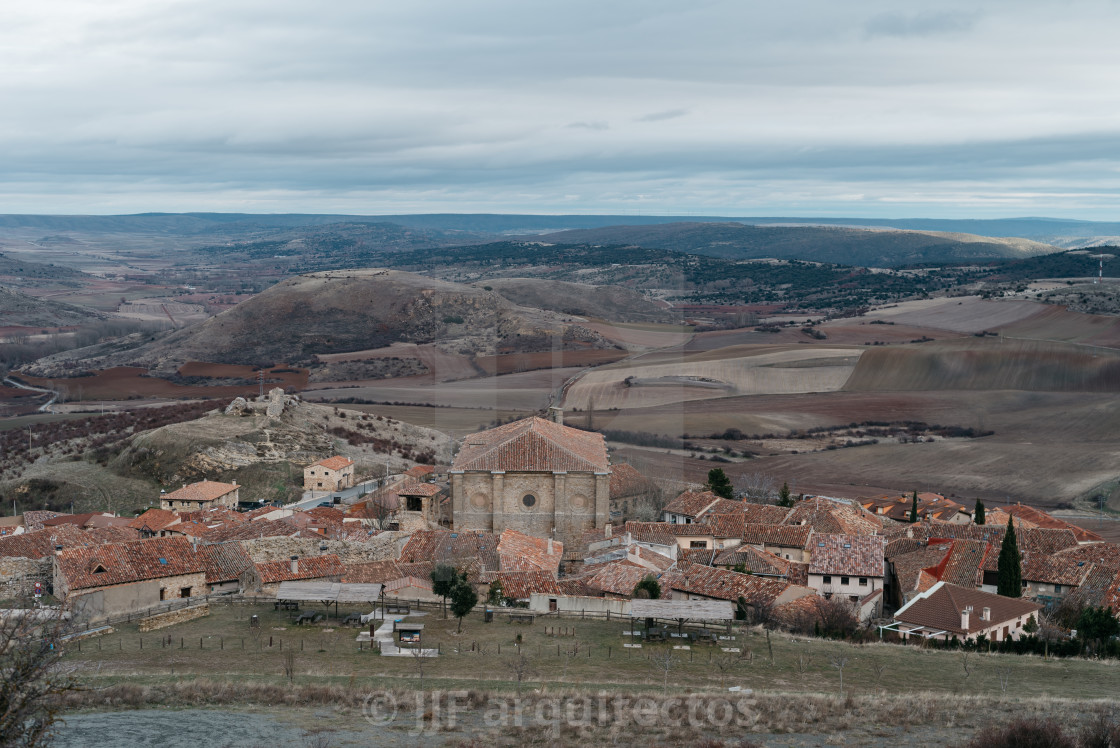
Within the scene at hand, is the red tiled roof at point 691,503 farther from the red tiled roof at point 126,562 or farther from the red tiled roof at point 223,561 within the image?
the red tiled roof at point 126,562

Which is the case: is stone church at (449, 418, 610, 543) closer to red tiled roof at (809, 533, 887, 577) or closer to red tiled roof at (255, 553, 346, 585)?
red tiled roof at (809, 533, 887, 577)

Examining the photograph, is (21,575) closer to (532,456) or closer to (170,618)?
(170,618)

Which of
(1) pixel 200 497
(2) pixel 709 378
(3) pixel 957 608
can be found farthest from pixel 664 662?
(2) pixel 709 378

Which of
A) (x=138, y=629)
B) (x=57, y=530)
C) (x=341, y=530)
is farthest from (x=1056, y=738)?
(x=57, y=530)

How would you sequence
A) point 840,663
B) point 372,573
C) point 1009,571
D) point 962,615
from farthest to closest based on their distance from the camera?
point 1009,571, point 372,573, point 962,615, point 840,663

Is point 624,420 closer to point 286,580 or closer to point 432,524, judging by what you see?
point 432,524

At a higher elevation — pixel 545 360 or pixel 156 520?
pixel 156 520

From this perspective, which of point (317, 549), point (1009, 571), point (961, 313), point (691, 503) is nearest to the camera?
point (1009, 571)
